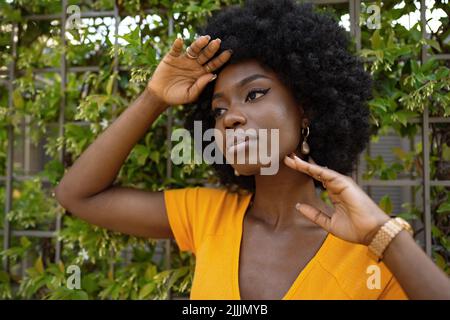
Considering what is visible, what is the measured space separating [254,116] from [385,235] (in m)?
0.49

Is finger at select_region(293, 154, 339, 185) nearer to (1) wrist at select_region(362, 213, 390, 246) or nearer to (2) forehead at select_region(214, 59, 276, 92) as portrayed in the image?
(1) wrist at select_region(362, 213, 390, 246)

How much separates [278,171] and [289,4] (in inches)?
21.7

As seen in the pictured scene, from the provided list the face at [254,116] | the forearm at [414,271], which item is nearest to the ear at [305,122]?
the face at [254,116]

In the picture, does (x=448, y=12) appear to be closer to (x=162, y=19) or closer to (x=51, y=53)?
(x=162, y=19)

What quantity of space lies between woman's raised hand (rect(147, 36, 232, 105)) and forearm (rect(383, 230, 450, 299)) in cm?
74

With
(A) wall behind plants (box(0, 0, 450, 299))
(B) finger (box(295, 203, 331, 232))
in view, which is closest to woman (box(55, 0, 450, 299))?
(B) finger (box(295, 203, 331, 232))

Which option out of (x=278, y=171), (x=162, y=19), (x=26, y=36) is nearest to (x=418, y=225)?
(x=278, y=171)

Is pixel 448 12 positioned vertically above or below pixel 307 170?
above

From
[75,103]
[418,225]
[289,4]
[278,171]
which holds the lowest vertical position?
[418,225]

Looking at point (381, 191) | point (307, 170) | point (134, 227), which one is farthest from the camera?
point (381, 191)

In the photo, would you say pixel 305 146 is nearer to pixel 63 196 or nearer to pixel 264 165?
pixel 264 165

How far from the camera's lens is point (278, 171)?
58.1 inches

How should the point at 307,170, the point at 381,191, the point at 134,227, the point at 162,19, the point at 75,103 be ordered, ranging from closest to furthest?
the point at 307,170
the point at 134,227
the point at 162,19
the point at 75,103
the point at 381,191

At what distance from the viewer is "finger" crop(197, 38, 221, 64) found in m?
1.44
